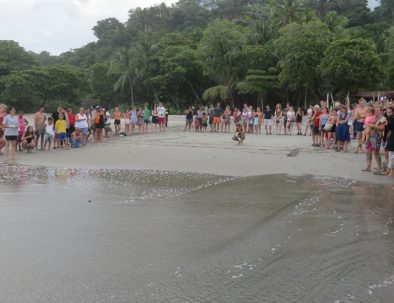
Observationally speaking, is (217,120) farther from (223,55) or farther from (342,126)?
(223,55)

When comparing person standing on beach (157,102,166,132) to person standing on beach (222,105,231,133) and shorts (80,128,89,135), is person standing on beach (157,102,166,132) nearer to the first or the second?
person standing on beach (222,105,231,133)

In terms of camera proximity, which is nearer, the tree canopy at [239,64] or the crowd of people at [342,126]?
the crowd of people at [342,126]

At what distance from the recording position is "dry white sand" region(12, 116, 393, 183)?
12.8m

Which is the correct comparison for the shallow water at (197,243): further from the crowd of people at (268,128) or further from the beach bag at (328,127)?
the beach bag at (328,127)

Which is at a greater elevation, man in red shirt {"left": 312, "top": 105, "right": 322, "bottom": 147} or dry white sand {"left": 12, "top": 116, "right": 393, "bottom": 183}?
man in red shirt {"left": 312, "top": 105, "right": 322, "bottom": 147}

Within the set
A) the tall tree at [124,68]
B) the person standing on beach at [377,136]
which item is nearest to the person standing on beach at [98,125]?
the person standing on beach at [377,136]

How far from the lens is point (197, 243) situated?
6.09 meters

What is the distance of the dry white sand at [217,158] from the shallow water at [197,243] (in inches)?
94.3

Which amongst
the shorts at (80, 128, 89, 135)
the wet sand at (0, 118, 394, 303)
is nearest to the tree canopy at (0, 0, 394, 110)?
the shorts at (80, 128, 89, 135)

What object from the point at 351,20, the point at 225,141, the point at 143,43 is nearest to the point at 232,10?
the point at 351,20

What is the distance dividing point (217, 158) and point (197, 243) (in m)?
9.45

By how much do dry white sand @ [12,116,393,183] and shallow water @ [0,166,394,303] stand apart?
7.86 feet

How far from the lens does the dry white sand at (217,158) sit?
42.1 ft

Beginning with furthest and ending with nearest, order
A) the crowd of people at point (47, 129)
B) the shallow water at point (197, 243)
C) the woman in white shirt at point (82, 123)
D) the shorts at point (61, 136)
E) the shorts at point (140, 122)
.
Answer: the shorts at point (140, 122)
the woman in white shirt at point (82, 123)
the shorts at point (61, 136)
the crowd of people at point (47, 129)
the shallow water at point (197, 243)
